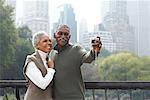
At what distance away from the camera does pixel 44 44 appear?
48.1 inches

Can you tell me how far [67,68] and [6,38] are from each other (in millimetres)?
1585

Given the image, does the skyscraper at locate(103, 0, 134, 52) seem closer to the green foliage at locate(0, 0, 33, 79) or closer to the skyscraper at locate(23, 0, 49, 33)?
the skyscraper at locate(23, 0, 49, 33)

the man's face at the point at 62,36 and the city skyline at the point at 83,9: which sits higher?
the city skyline at the point at 83,9

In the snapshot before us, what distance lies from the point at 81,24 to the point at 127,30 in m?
0.50

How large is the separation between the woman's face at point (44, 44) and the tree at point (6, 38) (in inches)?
57.2

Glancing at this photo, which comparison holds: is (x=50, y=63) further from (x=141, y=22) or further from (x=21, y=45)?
(x=141, y=22)

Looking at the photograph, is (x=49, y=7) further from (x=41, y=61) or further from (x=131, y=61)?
(x=41, y=61)

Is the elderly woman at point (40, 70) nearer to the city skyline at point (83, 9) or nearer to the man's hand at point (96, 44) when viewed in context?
the man's hand at point (96, 44)

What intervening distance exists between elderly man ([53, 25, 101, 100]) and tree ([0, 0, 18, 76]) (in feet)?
4.57

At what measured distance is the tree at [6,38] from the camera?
2.66m

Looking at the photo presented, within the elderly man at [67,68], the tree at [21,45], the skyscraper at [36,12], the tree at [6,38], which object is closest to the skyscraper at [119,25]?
the skyscraper at [36,12]

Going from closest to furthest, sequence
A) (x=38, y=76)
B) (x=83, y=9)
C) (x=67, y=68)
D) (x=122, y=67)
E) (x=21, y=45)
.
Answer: (x=38, y=76) < (x=67, y=68) < (x=21, y=45) < (x=122, y=67) < (x=83, y=9)

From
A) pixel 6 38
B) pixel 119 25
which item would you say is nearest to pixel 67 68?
pixel 6 38

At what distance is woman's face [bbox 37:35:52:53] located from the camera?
1.22 metres
